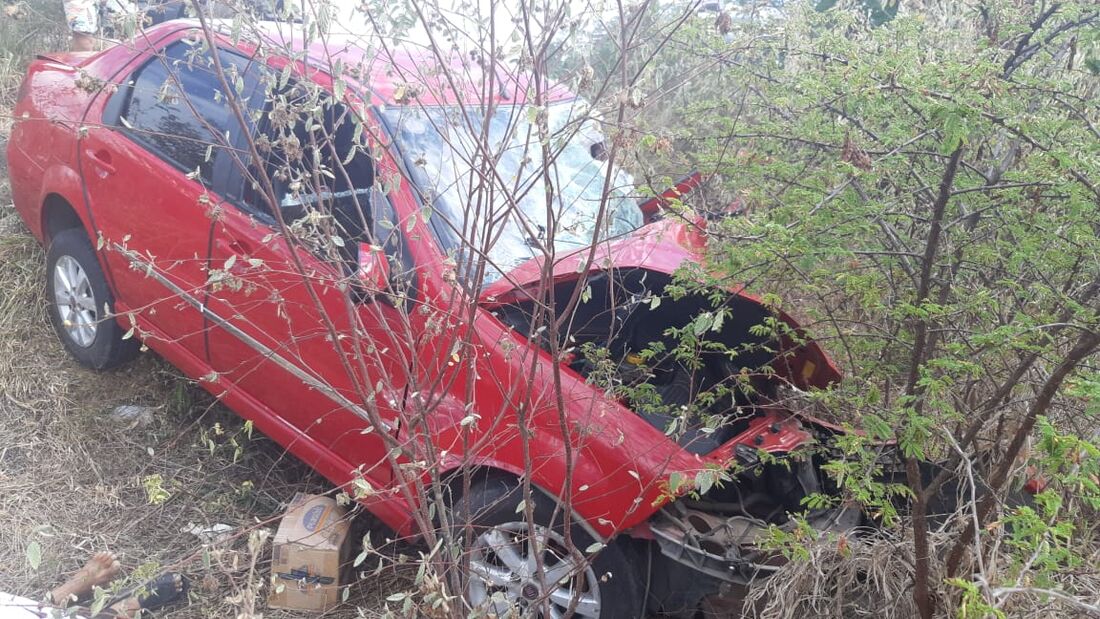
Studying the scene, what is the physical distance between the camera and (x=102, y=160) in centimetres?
398

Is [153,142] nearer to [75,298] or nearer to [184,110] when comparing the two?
[184,110]

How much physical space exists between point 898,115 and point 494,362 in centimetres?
149

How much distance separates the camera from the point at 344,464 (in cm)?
344

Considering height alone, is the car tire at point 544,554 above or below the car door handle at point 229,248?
below

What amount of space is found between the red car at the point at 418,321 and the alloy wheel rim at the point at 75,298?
2 centimetres

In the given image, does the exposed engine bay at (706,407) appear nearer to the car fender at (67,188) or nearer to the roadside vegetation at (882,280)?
the roadside vegetation at (882,280)

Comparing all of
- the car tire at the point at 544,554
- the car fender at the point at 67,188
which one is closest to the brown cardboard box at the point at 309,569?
the car tire at the point at 544,554

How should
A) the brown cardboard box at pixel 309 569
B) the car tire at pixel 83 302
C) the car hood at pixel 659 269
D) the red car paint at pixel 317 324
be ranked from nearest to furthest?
the red car paint at pixel 317 324, the car hood at pixel 659 269, the brown cardboard box at pixel 309 569, the car tire at pixel 83 302

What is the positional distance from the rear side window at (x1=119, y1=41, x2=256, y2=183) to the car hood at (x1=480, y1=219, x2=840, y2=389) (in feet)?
4.38

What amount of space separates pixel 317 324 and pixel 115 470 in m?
1.39

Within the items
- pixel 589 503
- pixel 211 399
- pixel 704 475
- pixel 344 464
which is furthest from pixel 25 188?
pixel 704 475

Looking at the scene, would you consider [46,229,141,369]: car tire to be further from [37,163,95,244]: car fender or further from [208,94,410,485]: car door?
[208,94,410,485]: car door

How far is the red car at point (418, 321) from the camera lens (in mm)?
2691

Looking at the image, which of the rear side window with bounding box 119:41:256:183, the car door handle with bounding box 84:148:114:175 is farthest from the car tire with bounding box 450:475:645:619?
the car door handle with bounding box 84:148:114:175
